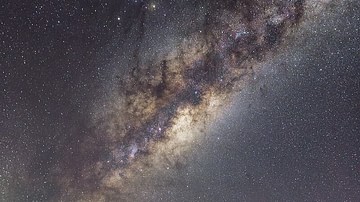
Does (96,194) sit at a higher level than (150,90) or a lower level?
lower

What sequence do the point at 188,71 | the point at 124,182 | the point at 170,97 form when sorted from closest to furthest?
the point at 188,71 < the point at 170,97 < the point at 124,182

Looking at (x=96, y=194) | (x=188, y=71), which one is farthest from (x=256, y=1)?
(x=96, y=194)

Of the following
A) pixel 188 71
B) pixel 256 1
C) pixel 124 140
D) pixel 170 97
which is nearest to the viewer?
pixel 256 1

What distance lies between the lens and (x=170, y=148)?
1070 centimetres

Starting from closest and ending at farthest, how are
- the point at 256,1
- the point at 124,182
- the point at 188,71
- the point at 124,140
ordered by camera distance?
the point at 256,1 < the point at 188,71 < the point at 124,140 < the point at 124,182

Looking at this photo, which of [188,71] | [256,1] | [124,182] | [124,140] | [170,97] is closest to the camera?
[256,1]

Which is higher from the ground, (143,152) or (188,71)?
(188,71)

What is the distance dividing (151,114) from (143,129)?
25.6 inches

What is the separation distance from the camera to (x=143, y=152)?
435 inches

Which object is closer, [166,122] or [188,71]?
[188,71]

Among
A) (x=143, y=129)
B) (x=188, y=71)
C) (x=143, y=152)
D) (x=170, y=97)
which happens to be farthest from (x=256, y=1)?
(x=143, y=152)

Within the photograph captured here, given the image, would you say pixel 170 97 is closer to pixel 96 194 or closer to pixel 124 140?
pixel 124 140

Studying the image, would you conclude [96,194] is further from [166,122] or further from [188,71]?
[188,71]

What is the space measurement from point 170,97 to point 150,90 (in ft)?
2.18
